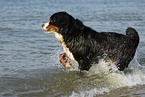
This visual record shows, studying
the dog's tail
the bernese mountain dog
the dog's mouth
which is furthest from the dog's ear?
the dog's tail

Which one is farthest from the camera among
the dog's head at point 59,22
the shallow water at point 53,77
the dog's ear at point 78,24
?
the dog's ear at point 78,24

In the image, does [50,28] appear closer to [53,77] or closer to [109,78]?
[53,77]

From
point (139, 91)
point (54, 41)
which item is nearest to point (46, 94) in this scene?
point (139, 91)

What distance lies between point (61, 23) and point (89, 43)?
0.83m

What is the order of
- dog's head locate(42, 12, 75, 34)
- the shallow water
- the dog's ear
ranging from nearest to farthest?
1. the shallow water
2. dog's head locate(42, 12, 75, 34)
3. the dog's ear

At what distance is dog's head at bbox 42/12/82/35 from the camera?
5.28 metres

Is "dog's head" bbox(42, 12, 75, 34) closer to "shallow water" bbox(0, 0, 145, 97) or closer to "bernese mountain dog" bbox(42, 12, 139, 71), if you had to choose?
"bernese mountain dog" bbox(42, 12, 139, 71)

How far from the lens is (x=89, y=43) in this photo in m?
5.51

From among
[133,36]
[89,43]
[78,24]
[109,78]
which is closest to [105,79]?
[109,78]

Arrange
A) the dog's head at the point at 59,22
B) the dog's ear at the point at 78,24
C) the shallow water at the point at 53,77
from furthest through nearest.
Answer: the dog's ear at the point at 78,24 → the dog's head at the point at 59,22 → the shallow water at the point at 53,77

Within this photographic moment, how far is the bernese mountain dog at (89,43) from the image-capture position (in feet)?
17.5

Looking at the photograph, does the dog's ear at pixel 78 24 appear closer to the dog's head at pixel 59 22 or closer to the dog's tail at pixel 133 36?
the dog's head at pixel 59 22

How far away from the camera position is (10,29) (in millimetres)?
11523

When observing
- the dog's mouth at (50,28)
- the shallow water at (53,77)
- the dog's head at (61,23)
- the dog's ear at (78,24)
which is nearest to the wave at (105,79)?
the shallow water at (53,77)
